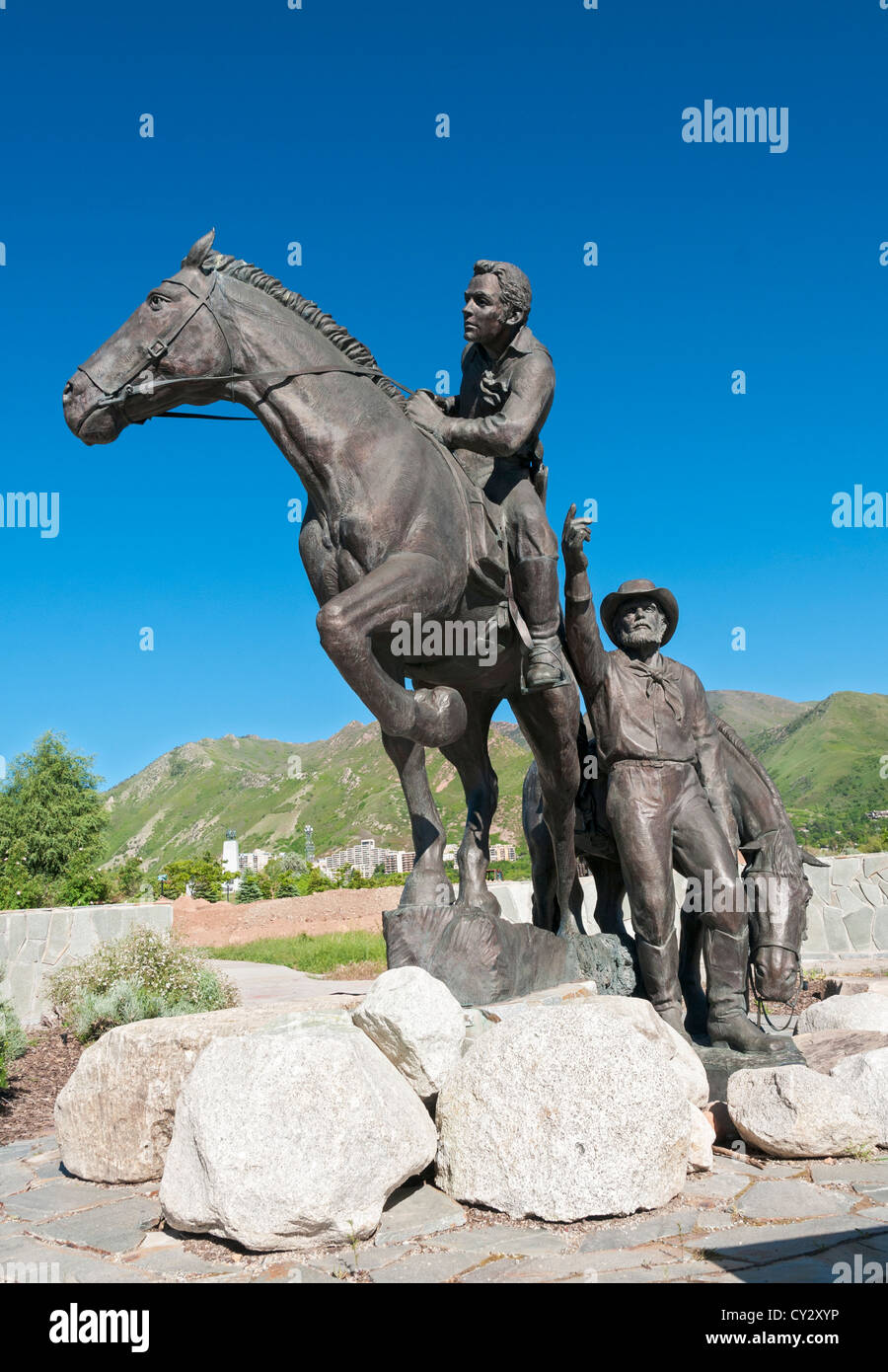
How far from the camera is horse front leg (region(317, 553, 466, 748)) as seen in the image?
14.2ft

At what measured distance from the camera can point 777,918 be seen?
20.5 feet

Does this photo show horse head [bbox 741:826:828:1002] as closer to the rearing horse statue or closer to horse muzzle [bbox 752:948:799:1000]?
horse muzzle [bbox 752:948:799:1000]

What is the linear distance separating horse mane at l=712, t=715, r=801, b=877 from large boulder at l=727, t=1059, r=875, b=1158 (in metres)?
1.87

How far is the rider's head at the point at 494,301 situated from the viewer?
517 cm

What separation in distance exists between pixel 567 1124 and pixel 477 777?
7.79 ft

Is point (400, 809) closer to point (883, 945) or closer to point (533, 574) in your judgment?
point (883, 945)

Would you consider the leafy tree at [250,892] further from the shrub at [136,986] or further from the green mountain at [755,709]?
the green mountain at [755,709]

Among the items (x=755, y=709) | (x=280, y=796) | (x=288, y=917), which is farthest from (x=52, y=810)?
(x=755, y=709)

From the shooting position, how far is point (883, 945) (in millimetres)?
17188

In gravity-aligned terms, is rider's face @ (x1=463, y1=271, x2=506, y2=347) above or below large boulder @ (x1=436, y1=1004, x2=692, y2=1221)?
above

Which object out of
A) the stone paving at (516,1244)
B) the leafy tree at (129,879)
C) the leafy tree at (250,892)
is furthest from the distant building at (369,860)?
the stone paving at (516,1244)

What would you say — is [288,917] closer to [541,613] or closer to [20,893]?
[20,893]

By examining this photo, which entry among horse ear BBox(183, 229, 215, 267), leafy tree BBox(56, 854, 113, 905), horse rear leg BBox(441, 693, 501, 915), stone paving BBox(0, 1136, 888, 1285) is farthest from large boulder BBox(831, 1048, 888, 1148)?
leafy tree BBox(56, 854, 113, 905)

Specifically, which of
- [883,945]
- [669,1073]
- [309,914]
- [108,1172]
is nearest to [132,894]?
[309,914]
